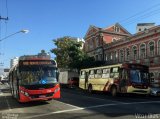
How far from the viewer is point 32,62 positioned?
20.2 metres

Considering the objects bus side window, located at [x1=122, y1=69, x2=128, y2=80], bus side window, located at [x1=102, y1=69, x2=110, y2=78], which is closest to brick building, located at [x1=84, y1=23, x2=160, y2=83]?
bus side window, located at [x1=102, y1=69, x2=110, y2=78]

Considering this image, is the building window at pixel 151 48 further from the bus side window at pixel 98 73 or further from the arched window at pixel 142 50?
the bus side window at pixel 98 73

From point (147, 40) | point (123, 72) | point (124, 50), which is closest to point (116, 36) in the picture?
point (124, 50)

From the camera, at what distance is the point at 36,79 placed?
19.4 m

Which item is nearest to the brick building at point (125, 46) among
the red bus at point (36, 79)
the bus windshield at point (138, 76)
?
the bus windshield at point (138, 76)

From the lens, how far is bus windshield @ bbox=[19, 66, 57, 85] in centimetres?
1934

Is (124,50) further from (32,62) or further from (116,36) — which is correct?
(32,62)

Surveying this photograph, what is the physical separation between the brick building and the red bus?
27837 mm

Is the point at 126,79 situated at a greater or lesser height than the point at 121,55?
lesser

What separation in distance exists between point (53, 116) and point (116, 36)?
57.3 meters

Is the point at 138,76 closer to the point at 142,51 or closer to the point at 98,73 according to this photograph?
the point at 98,73

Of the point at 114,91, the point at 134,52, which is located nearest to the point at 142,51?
the point at 134,52

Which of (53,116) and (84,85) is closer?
(53,116)

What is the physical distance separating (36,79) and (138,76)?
11.9 meters
